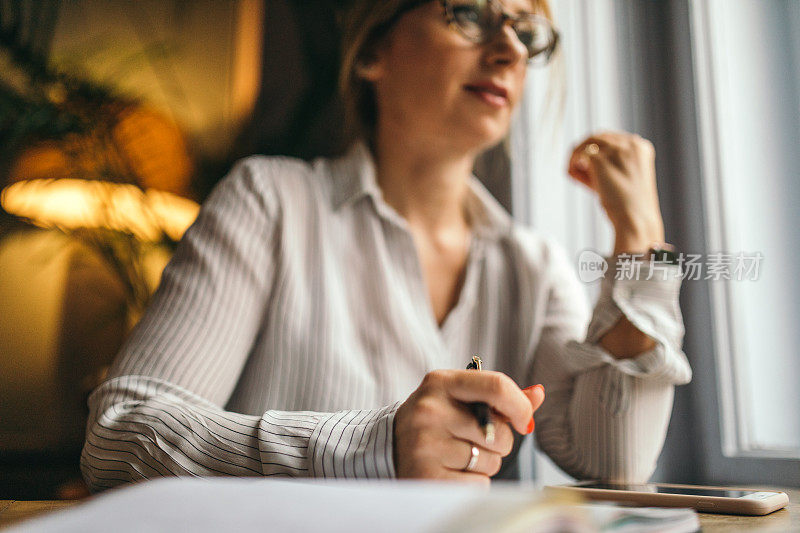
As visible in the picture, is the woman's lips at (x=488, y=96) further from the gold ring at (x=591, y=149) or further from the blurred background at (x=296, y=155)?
the blurred background at (x=296, y=155)

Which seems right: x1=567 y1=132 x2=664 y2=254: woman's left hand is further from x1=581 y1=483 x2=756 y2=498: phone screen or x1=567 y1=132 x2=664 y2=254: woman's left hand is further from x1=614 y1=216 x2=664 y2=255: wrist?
x1=581 y1=483 x2=756 y2=498: phone screen

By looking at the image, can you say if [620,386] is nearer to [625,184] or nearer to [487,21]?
[625,184]

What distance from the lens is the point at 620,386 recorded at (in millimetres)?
867

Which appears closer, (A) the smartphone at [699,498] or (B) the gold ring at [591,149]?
(A) the smartphone at [699,498]

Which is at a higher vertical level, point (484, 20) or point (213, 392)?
point (484, 20)

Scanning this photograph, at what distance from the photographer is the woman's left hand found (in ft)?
3.00

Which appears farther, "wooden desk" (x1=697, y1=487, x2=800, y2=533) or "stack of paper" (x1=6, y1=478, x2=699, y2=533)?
"wooden desk" (x1=697, y1=487, x2=800, y2=533)

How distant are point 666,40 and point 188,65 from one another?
118 cm

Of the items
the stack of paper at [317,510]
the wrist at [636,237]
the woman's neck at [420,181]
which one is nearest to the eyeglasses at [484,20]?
the woman's neck at [420,181]

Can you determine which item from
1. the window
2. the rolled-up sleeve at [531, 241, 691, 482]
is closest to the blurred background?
the window

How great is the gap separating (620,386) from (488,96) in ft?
1.66

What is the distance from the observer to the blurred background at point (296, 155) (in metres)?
1.15

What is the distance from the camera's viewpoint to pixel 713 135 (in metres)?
1.25

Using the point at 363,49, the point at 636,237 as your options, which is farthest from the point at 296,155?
the point at 636,237
